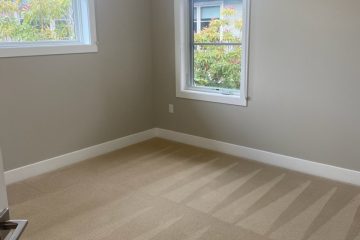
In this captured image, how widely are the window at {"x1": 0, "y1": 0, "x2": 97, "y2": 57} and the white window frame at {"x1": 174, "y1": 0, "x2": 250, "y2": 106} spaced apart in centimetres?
94

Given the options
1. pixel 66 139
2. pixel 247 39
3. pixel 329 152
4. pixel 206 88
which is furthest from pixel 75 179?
pixel 329 152

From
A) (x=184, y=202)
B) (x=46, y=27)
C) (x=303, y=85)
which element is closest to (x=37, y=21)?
(x=46, y=27)

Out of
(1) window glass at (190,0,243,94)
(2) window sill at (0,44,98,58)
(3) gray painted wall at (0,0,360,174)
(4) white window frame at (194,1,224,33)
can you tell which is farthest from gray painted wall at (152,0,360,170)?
(2) window sill at (0,44,98,58)

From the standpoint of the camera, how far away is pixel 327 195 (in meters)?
2.83

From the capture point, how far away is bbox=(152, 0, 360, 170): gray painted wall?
2.91m

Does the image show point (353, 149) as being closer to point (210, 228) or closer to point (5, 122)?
point (210, 228)

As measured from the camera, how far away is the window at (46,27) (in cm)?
306

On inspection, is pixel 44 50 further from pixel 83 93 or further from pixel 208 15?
pixel 208 15

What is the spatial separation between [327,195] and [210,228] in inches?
42.9

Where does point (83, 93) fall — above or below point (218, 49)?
below

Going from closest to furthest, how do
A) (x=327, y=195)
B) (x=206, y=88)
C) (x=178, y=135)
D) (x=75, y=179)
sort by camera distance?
(x=327, y=195) < (x=75, y=179) < (x=206, y=88) < (x=178, y=135)

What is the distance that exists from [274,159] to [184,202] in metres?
1.20

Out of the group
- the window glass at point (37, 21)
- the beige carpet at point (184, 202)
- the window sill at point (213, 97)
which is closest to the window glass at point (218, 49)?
the window sill at point (213, 97)

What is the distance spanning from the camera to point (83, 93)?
11.9 ft
